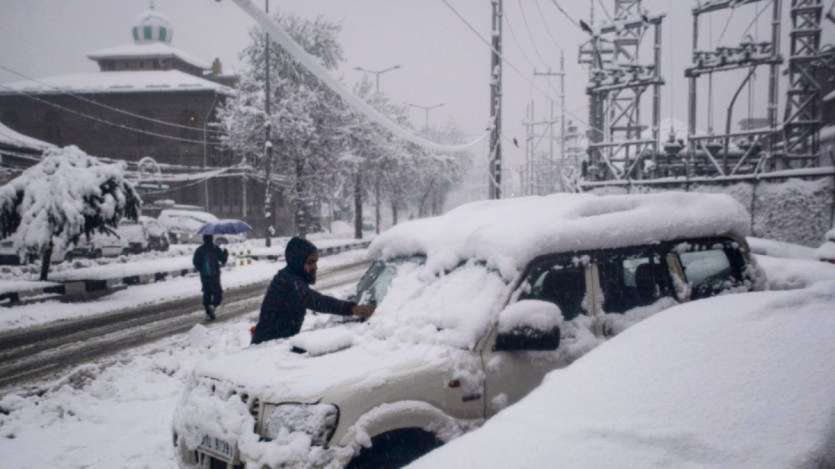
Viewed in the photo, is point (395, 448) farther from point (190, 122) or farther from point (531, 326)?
point (190, 122)

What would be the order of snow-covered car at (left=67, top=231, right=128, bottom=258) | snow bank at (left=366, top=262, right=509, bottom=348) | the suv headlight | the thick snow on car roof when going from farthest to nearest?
snow-covered car at (left=67, top=231, right=128, bottom=258)
the thick snow on car roof
snow bank at (left=366, top=262, right=509, bottom=348)
the suv headlight

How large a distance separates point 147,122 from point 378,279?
1880 inches

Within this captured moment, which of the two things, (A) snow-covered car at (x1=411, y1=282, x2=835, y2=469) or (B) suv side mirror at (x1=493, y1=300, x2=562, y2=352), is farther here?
(B) suv side mirror at (x1=493, y1=300, x2=562, y2=352)

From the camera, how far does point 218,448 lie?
3.13 metres

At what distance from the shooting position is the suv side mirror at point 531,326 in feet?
10.5

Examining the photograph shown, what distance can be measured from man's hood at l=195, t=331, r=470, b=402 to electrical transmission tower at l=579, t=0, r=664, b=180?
58.2 feet

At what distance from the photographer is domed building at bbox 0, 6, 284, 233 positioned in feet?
147

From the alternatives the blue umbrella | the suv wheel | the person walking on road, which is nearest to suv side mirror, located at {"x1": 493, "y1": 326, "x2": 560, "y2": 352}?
the suv wheel

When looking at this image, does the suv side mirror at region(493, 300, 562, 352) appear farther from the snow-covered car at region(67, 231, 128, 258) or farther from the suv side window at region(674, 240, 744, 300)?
the snow-covered car at region(67, 231, 128, 258)

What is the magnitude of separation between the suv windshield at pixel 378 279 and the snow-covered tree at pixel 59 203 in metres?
13.4

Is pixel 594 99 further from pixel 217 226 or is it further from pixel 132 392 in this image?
pixel 132 392

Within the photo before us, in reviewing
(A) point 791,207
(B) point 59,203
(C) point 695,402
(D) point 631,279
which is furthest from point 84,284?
(A) point 791,207

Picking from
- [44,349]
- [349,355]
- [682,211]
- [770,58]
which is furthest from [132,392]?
[770,58]

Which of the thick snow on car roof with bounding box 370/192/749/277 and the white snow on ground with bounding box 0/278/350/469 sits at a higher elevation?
the thick snow on car roof with bounding box 370/192/749/277
